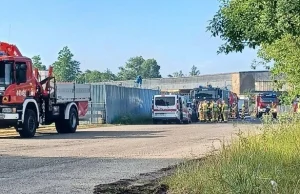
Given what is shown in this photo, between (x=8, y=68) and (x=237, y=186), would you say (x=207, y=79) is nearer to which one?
(x=8, y=68)

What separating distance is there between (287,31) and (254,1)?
901 mm

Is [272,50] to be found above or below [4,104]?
above

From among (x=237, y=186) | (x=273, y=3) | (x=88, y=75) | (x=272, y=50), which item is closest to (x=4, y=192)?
(x=237, y=186)

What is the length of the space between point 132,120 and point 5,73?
61.8 feet

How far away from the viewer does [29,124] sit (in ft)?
72.3

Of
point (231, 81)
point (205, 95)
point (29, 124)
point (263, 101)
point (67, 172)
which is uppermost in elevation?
point (231, 81)

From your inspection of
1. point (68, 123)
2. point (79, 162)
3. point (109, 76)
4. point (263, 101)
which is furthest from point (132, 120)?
point (109, 76)

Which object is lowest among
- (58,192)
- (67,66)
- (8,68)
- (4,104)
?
(58,192)

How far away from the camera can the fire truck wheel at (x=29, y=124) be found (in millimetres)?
21734

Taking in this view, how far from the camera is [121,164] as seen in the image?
1292cm

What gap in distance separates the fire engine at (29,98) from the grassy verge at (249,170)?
10915 millimetres

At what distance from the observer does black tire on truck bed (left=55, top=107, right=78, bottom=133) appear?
25.8 m

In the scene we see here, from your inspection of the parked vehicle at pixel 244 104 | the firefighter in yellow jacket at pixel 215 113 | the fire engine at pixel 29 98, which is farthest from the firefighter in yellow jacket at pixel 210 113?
the fire engine at pixel 29 98

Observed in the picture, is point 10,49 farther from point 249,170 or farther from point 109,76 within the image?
point 109,76
